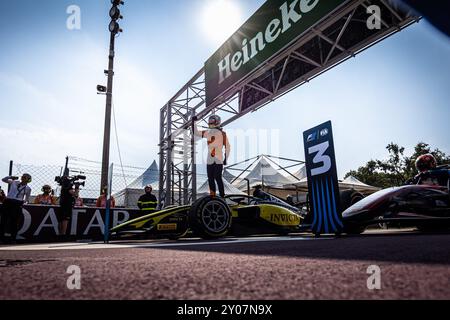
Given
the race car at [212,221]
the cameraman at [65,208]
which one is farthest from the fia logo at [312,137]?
the cameraman at [65,208]

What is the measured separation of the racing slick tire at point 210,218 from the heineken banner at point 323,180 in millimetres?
1273

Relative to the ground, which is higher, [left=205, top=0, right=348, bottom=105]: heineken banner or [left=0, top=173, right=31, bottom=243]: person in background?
[left=205, top=0, right=348, bottom=105]: heineken banner

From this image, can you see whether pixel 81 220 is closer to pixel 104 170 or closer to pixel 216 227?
pixel 104 170

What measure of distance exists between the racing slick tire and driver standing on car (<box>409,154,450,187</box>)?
121 inches

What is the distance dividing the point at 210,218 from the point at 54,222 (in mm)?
4206

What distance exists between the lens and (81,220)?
691 cm

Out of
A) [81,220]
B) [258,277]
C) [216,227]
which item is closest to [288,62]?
[216,227]

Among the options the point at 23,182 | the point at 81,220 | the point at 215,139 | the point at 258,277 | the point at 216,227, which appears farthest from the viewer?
the point at 81,220

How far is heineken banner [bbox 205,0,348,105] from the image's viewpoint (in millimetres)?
6332

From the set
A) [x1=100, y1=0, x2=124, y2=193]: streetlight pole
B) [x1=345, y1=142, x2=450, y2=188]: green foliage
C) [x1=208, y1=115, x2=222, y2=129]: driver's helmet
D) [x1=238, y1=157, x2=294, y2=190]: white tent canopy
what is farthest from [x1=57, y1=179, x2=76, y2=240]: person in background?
[x1=345, y1=142, x2=450, y2=188]: green foliage

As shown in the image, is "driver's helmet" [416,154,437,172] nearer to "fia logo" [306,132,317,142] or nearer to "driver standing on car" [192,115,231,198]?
"fia logo" [306,132,317,142]

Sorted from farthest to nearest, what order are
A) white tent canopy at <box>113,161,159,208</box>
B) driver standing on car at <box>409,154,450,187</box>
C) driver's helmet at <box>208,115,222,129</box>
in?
white tent canopy at <box>113,161,159,208</box> < driver's helmet at <box>208,115,222,129</box> < driver standing on car at <box>409,154,450,187</box>
